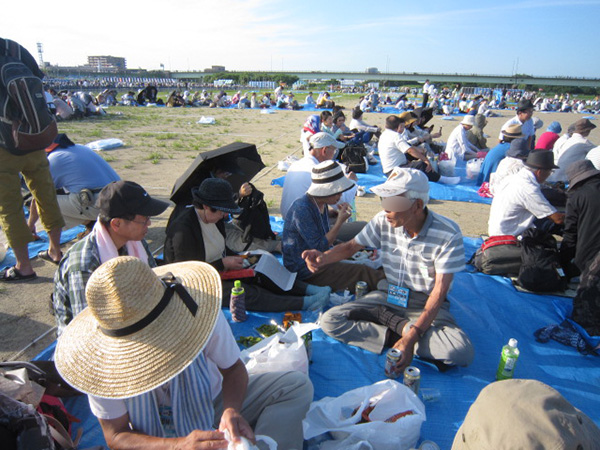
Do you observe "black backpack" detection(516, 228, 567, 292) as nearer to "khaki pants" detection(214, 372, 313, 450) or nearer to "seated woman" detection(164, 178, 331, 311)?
"seated woman" detection(164, 178, 331, 311)

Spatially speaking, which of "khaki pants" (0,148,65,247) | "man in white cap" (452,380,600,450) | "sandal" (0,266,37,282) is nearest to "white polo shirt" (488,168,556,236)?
"man in white cap" (452,380,600,450)

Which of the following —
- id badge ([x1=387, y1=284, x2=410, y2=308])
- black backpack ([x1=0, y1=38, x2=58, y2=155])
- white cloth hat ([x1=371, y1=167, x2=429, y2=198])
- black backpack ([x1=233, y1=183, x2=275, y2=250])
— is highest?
black backpack ([x1=0, y1=38, x2=58, y2=155])

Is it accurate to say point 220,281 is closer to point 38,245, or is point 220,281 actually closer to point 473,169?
point 38,245

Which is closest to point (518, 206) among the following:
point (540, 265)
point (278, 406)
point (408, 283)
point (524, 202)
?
point (524, 202)

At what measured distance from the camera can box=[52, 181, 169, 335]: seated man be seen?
2.23 meters

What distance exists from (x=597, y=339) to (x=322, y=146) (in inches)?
146

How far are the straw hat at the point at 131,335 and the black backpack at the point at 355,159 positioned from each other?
788cm

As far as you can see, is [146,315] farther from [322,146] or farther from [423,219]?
[322,146]

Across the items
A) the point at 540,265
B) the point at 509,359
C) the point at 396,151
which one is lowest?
the point at 509,359

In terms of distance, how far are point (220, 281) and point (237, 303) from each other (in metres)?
1.89

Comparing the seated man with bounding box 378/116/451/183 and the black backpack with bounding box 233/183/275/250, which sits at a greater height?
the seated man with bounding box 378/116/451/183

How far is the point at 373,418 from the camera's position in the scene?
2.36 m

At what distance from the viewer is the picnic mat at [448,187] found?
25.2ft

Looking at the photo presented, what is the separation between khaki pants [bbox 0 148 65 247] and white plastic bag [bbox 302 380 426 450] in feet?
12.8
